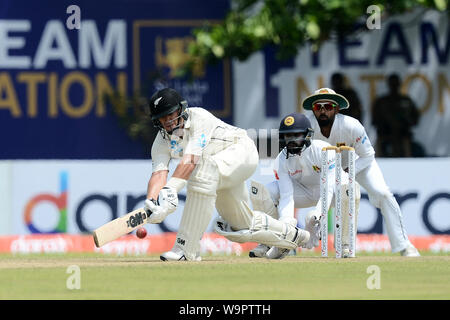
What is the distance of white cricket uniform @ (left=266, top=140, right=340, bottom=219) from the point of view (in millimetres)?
10375

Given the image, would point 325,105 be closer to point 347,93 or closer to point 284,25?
point 284,25

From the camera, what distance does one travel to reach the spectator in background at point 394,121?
1653cm

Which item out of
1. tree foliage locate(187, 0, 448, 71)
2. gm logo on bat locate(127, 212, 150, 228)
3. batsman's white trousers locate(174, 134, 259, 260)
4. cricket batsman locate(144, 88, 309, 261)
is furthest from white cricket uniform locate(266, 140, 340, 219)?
tree foliage locate(187, 0, 448, 71)

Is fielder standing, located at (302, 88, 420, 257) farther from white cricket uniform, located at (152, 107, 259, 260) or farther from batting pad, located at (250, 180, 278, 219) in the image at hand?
white cricket uniform, located at (152, 107, 259, 260)

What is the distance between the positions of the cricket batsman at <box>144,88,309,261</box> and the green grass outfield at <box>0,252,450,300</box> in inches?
8.7

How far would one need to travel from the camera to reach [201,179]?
9.30m

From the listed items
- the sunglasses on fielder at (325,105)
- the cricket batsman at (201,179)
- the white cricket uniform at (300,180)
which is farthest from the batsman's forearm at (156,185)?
the sunglasses on fielder at (325,105)

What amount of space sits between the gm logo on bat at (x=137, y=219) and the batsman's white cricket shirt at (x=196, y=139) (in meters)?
0.54

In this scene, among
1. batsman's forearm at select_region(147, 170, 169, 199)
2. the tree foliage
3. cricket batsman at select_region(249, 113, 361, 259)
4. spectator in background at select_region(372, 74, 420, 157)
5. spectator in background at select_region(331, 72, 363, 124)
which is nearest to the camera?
batsman's forearm at select_region(147, 170, 169, 199)

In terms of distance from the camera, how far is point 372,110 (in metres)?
17.3

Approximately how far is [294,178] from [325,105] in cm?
66

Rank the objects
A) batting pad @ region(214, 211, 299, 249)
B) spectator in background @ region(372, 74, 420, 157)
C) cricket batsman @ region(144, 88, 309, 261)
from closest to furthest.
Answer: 1. cricket batsman @ region(144, 88, 309, 261)
2. batting pad @ region(214, 211, 299, 249)
3. spectator in background @ region(372, 74, 420, 157)

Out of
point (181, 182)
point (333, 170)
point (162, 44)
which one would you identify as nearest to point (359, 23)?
point (162, 44)
